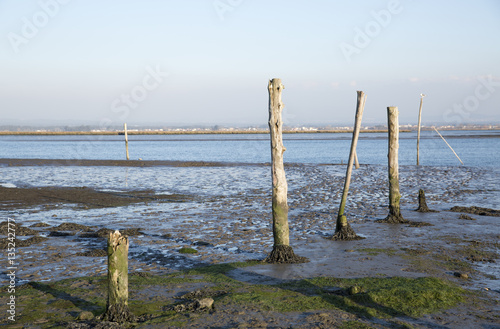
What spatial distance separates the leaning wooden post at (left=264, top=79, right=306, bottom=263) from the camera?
30.4ft

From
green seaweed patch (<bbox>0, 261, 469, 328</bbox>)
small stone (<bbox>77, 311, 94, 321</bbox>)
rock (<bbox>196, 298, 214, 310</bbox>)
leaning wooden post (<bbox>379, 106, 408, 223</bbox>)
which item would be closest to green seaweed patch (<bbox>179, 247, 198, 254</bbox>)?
green seaweed patch (<bbox>0, 261, 469, 328</bbox>)

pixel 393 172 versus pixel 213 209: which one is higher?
pixel 393 172

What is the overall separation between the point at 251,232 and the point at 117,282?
20.4 ft

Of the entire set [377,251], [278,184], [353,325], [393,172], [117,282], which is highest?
[278,184]

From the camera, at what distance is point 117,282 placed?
6305mm

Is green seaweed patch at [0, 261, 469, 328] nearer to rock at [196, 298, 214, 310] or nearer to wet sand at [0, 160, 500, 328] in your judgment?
rock at [196, 298, 214, 310]

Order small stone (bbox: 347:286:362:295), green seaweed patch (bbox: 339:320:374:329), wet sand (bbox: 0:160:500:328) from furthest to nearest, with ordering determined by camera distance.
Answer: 1. wet sand (bbox: 0:160:500:328)
2. small stone (bbox: 347:286:362:295)
3. green seaweed patch (bbox: 339:320:374:329)

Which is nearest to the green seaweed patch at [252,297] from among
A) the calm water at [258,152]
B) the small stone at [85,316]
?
the small stone at [85,316]

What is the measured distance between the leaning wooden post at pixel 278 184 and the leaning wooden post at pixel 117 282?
3.57m

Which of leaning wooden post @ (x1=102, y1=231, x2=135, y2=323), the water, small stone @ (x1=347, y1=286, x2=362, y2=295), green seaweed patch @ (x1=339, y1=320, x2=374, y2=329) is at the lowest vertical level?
the water

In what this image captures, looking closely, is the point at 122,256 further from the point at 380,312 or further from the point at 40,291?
the point at 380,312

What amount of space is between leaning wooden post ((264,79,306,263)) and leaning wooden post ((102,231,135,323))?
3570 mm

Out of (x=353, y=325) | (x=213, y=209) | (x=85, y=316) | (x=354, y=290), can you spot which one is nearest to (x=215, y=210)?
(x=213, y=209)

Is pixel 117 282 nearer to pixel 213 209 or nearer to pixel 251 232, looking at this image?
pixel 251 232
